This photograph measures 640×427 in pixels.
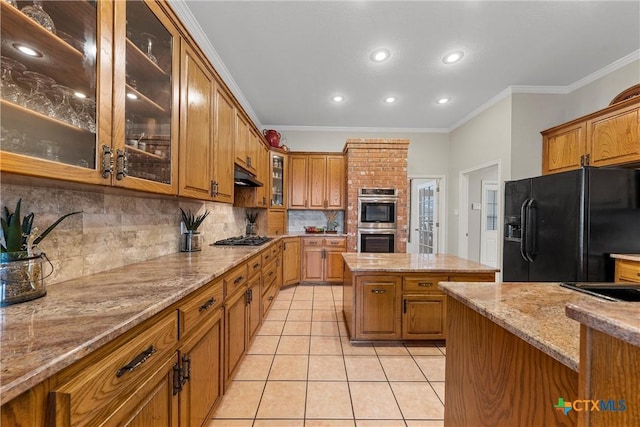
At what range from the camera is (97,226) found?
142 cm

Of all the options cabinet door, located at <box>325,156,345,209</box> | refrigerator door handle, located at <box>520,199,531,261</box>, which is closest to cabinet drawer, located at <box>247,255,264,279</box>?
cabinet door, located at <box>325,156,345,209</box>

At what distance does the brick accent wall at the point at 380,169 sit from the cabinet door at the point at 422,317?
201cm

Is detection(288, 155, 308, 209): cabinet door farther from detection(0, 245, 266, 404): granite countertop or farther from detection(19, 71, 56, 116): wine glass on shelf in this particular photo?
detection(19, 71, 56, 116): wine glass on shelf

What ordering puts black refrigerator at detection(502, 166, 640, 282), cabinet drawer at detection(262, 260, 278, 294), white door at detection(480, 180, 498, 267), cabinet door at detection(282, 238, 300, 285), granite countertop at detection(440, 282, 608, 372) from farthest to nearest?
white door at detection(480, 180, 498, 267) → cabinet door at detection(282, 238, 300, 285) → cabinet drawer at detection(262, 260, 278, 294) → black refrigerator at detection(502, 166, 640, 282) → granite countertop at detection(440, 282, 608, 372)

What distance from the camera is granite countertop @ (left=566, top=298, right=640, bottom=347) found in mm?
443

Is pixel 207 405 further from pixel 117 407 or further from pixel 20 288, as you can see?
pixel 20 288

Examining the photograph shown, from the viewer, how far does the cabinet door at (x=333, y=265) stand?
14.6ft

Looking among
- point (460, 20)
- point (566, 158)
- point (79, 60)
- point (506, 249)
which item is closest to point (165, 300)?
point (79, 60)

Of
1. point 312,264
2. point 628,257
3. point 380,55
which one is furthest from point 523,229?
A: point 312,264

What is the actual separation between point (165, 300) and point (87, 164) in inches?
23.9

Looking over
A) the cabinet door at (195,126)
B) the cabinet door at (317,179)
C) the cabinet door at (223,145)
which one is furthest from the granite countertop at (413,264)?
the cabinet door at (317,179)

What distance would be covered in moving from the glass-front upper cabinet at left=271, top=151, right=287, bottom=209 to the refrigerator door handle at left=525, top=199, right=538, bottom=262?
3436mm

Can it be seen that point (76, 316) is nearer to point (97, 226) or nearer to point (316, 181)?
point (97, 226)

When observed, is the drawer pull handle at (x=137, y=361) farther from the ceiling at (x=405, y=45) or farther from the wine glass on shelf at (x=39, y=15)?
the ceiling at (x=405, y=45)
